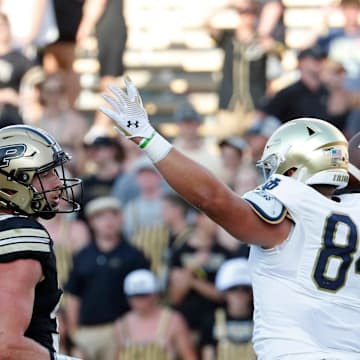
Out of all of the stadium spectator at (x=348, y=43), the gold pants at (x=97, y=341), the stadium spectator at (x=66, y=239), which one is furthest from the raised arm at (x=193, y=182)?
the stadium spectator at (x=348, y=43)

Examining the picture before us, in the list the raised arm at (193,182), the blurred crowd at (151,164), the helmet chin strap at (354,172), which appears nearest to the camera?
the raised arm at (193,182)

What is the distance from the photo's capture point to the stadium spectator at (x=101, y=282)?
10.3m

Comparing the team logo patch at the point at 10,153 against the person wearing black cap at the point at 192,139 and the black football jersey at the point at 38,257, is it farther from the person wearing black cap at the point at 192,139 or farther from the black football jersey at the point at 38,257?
the person wearing black cap at the point at 192,139

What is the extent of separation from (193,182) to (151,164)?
4.50 m

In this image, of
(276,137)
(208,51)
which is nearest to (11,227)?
(276,137)

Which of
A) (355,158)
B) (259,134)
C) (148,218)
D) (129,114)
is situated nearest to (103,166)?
(148,218)

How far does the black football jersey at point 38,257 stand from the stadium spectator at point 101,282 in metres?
4.93

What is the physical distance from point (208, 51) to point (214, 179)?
Result: 9.18 meters

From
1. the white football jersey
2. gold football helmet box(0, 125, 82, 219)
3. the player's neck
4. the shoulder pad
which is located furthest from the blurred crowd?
gold football helmet box(0, 125, 82, 219)

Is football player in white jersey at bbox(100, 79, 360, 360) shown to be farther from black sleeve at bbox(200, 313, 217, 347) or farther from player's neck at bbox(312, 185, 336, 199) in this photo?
black sleeve at bbox(200, 313, 217, 347)

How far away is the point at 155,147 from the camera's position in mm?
5586

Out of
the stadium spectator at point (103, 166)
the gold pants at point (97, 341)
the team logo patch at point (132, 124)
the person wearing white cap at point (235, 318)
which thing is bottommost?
the gold pants at point (97, 341)

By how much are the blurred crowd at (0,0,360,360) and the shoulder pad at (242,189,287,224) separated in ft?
14.4

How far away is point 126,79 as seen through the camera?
572 cm
